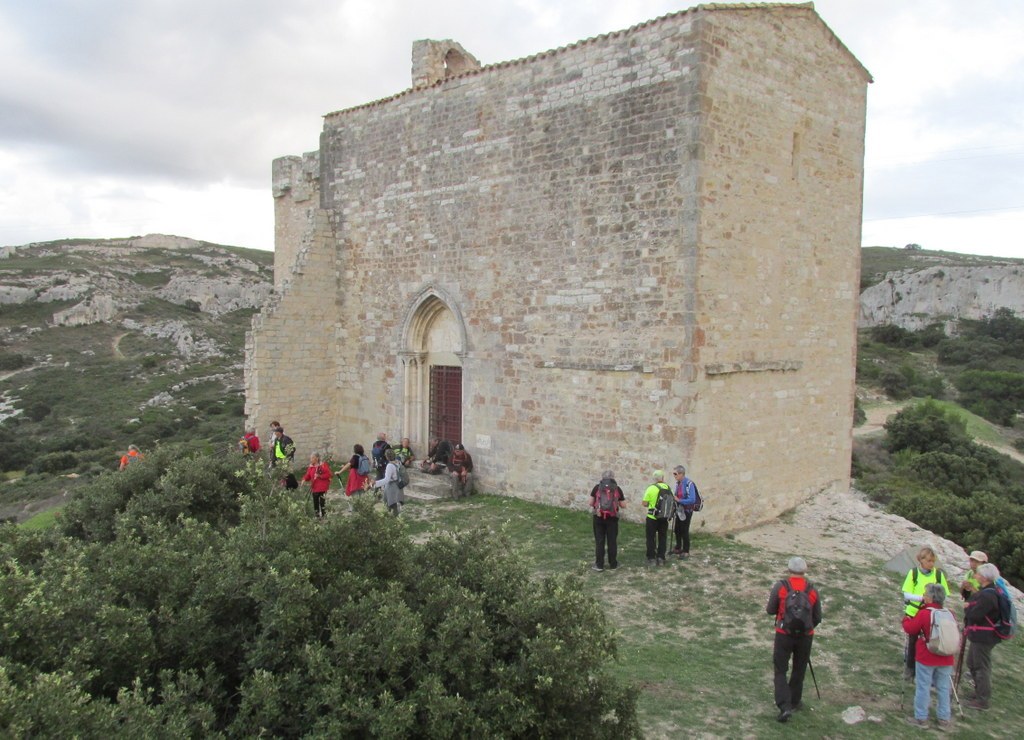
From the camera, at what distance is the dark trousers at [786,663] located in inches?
237

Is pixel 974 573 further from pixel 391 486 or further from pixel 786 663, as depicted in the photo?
pixel 391 486

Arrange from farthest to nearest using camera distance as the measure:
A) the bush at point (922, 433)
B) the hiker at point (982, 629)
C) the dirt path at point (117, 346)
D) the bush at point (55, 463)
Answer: the dirt path at point (117, 346)
the bush at point (55, 463)
the bush at point (922, 433)
the hiker at point (982, 629)

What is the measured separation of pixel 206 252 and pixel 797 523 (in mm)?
71943

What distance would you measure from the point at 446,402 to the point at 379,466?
2082 mm

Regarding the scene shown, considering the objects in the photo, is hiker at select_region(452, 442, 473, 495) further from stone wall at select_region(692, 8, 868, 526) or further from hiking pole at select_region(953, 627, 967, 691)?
hiking pole at select_region(953, 627, 967, 691)

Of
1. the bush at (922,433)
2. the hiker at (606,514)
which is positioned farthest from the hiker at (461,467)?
the bush at (922,433)

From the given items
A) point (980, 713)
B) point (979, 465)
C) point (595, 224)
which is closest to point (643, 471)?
point (595, 224)

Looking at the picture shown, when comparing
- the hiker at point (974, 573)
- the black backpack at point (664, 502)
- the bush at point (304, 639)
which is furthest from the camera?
the black backpack at point (664, 502)

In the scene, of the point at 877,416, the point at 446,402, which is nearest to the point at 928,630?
the point at 446,402

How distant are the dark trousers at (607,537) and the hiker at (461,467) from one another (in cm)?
433

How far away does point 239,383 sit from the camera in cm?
4028

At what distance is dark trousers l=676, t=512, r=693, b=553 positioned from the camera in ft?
32.6

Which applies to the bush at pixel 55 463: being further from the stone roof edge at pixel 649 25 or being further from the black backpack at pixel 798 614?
the black backpack at pixel 798 614

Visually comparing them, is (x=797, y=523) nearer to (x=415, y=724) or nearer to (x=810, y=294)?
(x=810, y=294)
